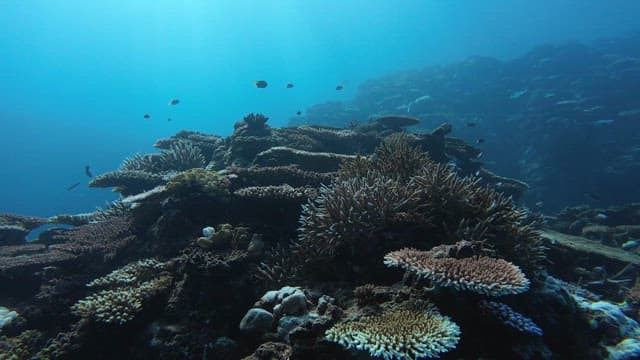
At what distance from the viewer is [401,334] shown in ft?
11.1

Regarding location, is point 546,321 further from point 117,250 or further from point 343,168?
point 117,250

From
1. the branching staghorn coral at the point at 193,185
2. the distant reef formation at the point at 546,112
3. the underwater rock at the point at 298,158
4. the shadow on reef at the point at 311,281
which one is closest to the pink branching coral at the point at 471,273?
the shadow on reef at the point at 311,281

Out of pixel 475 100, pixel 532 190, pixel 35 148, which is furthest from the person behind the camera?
pixel 35 148

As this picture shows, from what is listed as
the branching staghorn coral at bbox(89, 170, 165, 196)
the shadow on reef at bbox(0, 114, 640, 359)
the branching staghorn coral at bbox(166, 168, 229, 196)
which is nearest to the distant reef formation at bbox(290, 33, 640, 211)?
the branching staghorn coral at bbox(89, 170, 165, 196)

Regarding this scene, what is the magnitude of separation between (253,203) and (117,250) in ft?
9.71

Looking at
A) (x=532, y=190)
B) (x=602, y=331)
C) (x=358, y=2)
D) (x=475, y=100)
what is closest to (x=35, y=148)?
(x=358, y=2)

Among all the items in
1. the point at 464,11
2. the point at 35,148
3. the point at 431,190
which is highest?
the point at 35,148

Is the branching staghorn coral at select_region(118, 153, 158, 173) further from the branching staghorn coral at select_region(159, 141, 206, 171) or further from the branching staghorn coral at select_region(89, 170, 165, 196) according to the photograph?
the branching staghorn coral at select_region(89, 170, 165, 196)

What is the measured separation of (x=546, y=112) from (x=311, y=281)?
31.9 meters

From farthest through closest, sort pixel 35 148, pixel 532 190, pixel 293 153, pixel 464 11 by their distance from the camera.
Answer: pixel 35 148 < pixel 464 11 < pixel 532 190 < pixel 293 153

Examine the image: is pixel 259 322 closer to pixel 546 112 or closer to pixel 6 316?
pixel 6 316

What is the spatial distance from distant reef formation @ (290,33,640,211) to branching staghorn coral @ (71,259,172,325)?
44.2 feet

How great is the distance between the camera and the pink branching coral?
3.74 m

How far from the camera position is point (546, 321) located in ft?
14.8
